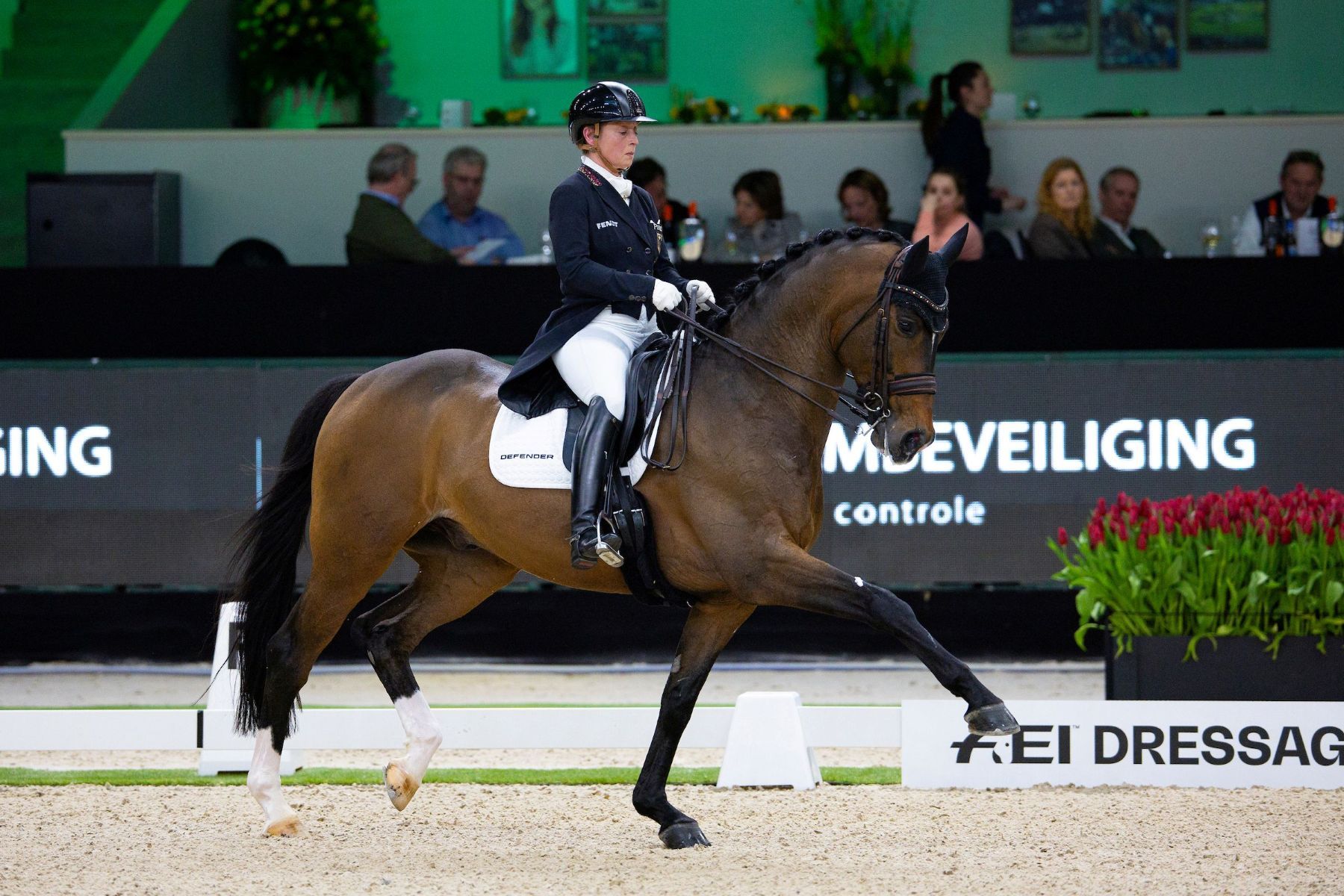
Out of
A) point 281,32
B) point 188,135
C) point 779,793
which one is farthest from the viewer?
point 281,32

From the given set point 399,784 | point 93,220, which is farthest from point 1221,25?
point 399,784

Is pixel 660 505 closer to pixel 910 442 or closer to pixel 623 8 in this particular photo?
pixel 910 442

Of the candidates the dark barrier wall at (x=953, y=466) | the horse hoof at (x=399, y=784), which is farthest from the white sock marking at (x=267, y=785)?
the dark barrier wall at (x=953, y=466)

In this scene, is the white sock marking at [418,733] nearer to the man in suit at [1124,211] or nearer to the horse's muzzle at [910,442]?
the horse's muzzle at [910,442]

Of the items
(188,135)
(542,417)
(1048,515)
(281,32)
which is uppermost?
(281,32)

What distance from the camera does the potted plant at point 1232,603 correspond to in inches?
247

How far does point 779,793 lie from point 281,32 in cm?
813

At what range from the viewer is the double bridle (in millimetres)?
4898

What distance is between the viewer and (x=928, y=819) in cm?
553

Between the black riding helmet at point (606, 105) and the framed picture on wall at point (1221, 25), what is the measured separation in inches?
351

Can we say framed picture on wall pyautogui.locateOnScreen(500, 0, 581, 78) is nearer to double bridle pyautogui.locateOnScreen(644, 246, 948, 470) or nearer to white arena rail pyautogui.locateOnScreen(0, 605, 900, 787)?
white arena rail pyautogui.locateOnScreen(0, 605, 900, 787)

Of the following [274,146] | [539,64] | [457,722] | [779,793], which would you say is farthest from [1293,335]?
[539,64]

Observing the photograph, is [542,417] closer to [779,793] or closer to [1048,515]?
[779,793]

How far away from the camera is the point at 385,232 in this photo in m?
8.91
